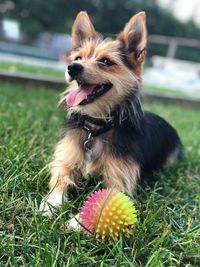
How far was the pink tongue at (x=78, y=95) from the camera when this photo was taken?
9.56 feet

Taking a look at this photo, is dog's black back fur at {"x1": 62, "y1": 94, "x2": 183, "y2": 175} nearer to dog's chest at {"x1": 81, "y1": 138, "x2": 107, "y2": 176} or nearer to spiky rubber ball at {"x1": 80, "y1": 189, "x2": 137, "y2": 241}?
dog's chest at {"x1": 81, "y1": 138, "x2": 107, "y2": 176}

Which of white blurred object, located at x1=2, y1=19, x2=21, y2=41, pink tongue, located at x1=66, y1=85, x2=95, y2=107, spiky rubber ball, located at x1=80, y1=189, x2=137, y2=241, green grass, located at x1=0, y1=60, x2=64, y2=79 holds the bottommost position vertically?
white blurred object, located at x1=2, y1=19, x2=21, y2=41

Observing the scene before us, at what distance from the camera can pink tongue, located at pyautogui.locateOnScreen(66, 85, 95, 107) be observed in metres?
2.92

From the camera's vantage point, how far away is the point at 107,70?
119 inches

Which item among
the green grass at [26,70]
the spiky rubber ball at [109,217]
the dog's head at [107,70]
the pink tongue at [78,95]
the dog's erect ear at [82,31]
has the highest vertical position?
the dog's erect ear at [82,31]

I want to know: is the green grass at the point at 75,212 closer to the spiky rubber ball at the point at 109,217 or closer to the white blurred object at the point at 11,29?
the spiky rubber ball at the point at 109,217

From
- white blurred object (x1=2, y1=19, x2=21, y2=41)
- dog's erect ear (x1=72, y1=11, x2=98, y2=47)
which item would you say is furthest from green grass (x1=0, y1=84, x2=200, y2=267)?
white blurred object (x1=2, y1=19, x2=21, y2=41)

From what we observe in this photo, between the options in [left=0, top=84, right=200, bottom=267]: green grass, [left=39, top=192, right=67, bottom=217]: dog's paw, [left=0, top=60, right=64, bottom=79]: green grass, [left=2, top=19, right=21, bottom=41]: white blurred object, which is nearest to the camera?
[left=0, top=84, right=200, bottom=267]: green grass

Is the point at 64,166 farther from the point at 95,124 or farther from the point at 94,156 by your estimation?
the point at 95,124

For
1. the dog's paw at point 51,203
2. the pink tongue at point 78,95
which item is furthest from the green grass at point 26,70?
the dog's paw at point 51,203

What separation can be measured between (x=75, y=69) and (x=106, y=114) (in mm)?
450

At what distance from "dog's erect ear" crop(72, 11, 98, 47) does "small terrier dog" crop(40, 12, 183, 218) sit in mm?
37

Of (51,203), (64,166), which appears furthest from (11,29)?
(51,203)

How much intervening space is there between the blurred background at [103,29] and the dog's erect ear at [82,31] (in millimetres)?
14409
